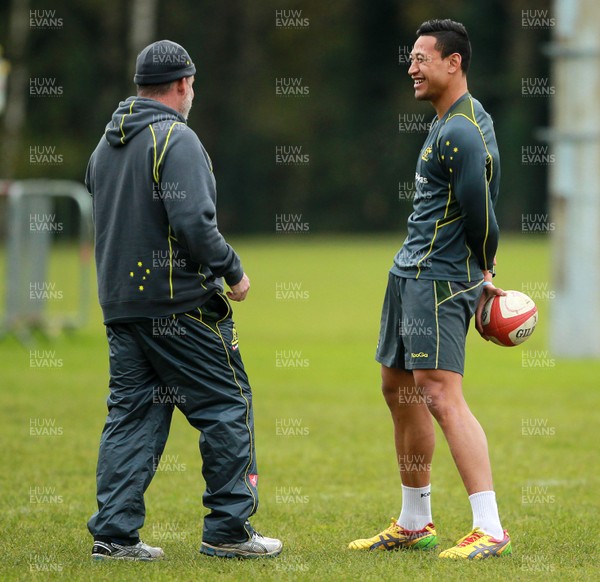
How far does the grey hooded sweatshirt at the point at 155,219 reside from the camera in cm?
527

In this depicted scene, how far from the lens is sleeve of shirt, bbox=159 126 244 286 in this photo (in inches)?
207

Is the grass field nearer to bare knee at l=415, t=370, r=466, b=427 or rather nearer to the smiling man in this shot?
the smiling man

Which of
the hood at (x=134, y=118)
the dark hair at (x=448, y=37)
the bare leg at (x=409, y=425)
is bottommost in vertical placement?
the bare leg at (x=409, y=425)

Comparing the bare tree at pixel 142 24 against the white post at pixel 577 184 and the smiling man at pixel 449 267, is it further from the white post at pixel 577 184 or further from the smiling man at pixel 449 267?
the smiling man at pixel 449 267

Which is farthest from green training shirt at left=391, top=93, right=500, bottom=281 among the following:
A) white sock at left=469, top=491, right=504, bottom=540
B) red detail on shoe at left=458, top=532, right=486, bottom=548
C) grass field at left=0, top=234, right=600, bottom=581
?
grass field at left=0, top=234, right=600, bottom=581

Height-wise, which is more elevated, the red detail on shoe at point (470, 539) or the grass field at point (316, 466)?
the red detail on shoe at point (470, 539)

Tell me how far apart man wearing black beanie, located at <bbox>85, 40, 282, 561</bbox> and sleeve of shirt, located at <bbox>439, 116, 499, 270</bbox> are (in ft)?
3.41

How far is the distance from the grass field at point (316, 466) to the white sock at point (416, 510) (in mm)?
213

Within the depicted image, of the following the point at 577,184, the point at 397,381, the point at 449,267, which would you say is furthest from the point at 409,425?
the point at 577,184

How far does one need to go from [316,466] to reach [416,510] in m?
2.39

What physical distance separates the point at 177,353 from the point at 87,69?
134 ft

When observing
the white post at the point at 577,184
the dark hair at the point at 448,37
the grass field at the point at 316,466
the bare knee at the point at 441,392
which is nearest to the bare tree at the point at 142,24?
the grass field at the point at 316,466

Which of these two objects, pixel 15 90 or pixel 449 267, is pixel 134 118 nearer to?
pixel 449 267

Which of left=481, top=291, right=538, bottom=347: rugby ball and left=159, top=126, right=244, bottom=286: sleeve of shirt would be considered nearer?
left=159, top=126, right=244, bottom=286: sleeve of shirt
